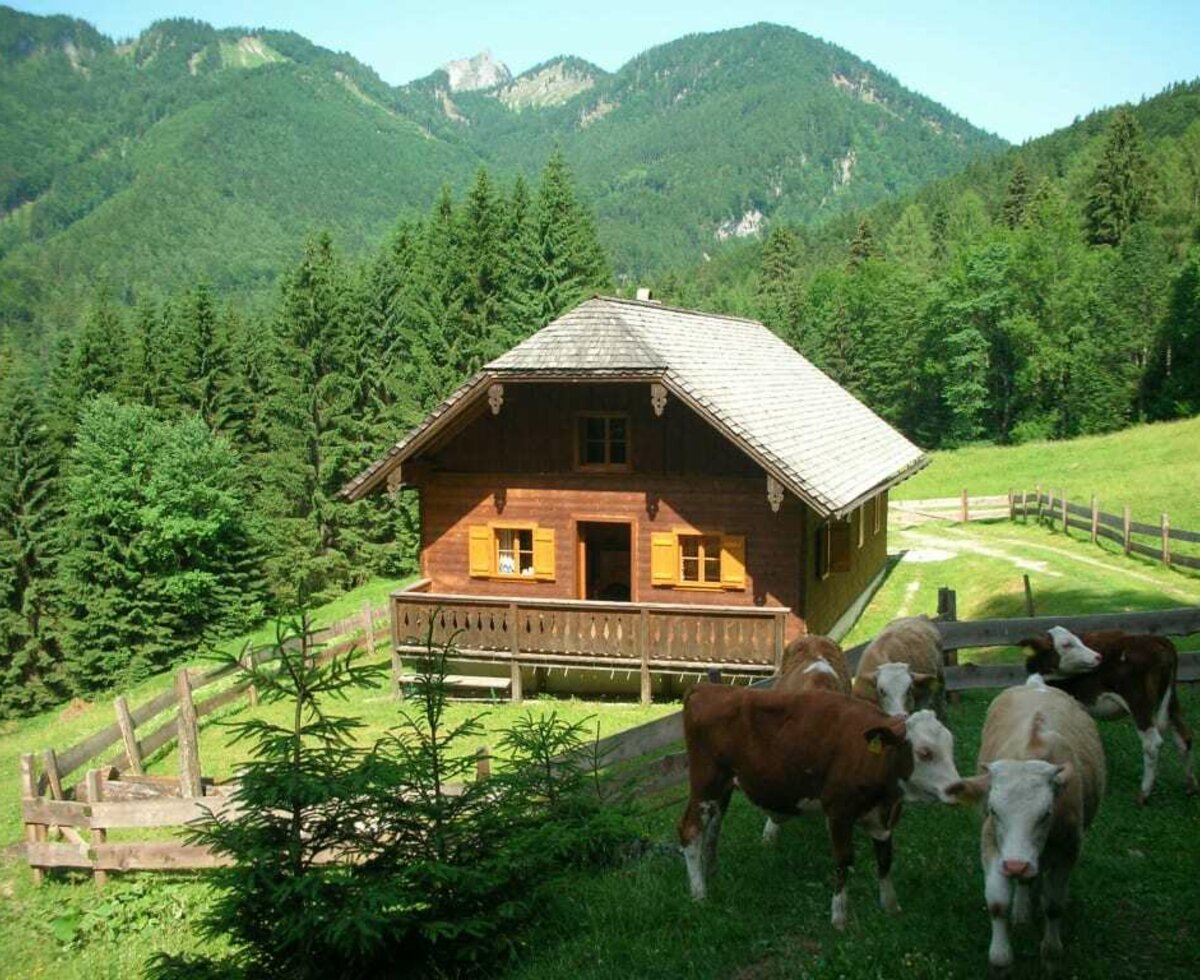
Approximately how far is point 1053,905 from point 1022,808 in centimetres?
97

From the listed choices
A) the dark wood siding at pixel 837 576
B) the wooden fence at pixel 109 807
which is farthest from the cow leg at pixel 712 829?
the dark wood siding at pixel 837 576

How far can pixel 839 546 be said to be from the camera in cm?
2098

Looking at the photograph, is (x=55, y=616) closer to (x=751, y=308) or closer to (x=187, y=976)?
(x=187, y=976)

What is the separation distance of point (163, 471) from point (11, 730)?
32.3ft

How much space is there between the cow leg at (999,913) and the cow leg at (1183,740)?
422cm

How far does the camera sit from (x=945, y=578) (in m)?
27.7

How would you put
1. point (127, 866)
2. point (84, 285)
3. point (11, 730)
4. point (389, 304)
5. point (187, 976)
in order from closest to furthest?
point (187, 976) < point (127, 866) < point (11, 730) < point (389, 304) < point (84, 285)

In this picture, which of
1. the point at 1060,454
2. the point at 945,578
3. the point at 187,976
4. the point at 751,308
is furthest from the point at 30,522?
the point at 751,308

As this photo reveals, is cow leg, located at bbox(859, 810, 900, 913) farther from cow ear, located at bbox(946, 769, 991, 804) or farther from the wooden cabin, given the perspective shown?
the wooden cabin

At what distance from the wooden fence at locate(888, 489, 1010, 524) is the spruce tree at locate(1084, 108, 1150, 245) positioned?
4383 cm

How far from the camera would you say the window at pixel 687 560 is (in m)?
19.8

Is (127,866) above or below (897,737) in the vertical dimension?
below

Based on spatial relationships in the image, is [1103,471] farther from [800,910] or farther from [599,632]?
[800,910]

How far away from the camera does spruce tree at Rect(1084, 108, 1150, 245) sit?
76.8 meters
